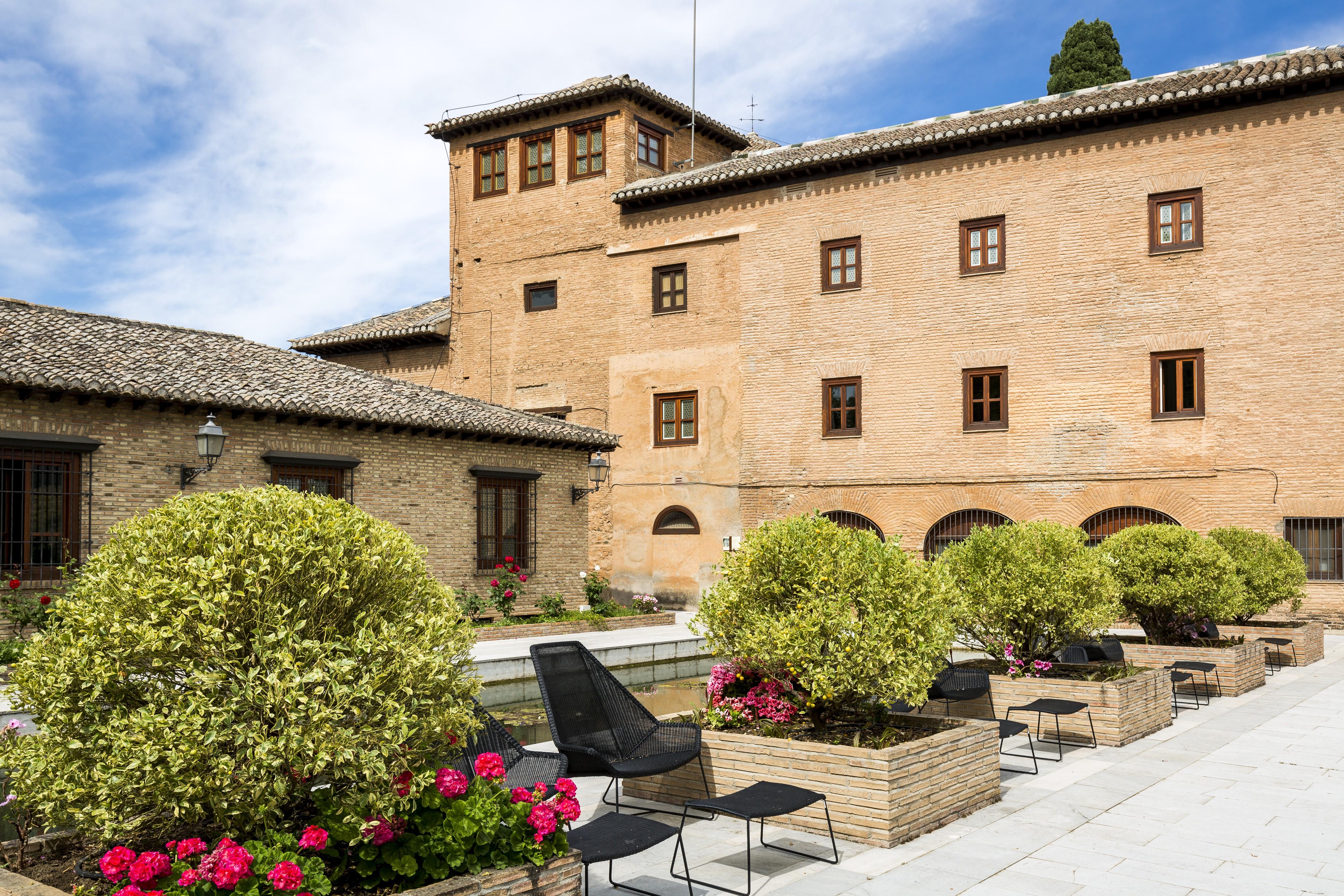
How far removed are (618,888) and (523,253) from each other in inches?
921

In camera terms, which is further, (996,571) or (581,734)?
(996,571)

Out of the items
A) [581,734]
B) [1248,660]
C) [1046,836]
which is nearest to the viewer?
[1046,836]

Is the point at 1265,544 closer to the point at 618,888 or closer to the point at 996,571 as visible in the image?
the point at 996,571

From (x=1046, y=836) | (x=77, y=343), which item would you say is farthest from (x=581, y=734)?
(x=77, y=343)

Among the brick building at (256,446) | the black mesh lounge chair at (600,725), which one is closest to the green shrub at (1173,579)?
Result: the black mesh lounge chair at (600,725)

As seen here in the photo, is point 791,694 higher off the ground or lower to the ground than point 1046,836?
higher

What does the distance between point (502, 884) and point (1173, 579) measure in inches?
368

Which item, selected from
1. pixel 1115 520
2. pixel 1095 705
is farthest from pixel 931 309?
pixel 1095 705

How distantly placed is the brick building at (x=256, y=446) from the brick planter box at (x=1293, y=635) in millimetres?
11411

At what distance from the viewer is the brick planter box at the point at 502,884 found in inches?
143

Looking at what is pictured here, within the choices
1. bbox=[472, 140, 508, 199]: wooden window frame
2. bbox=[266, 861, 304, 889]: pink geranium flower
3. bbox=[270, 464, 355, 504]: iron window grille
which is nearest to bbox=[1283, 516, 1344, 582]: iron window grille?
bbox=[270, 464, 355, 504]: iron window grille

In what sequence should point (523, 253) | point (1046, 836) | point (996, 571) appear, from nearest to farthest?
point (1046, 836)
point (996, 571)
point (523, 253)

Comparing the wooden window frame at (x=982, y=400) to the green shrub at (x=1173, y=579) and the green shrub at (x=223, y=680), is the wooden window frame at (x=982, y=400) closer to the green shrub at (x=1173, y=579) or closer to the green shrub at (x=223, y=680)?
the green shrub at (x=1173, y=579)

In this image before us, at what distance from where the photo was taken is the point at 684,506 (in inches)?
955
